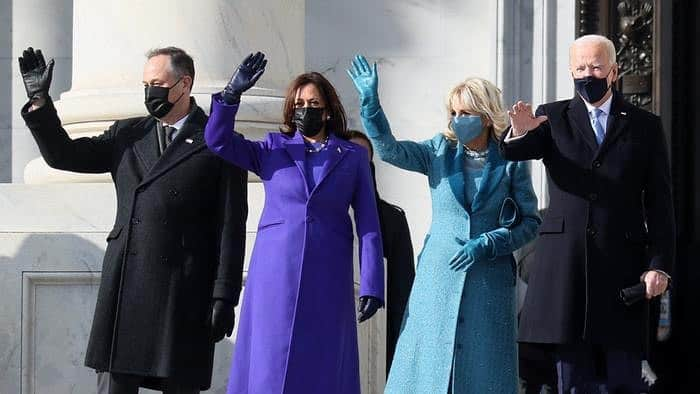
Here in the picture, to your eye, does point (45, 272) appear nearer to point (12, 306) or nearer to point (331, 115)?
point (12, 306)

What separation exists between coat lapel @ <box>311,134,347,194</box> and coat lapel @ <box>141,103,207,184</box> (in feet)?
1.59

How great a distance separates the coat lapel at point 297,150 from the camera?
7769mm

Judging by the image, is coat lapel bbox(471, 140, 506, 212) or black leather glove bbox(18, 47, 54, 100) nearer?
black leather glove bbox(18, 47, 54, 100)

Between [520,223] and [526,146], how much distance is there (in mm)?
442

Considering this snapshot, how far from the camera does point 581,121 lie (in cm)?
785

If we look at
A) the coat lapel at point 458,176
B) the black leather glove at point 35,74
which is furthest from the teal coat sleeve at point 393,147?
the black leather glove at point 35,74

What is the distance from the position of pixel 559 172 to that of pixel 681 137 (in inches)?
163

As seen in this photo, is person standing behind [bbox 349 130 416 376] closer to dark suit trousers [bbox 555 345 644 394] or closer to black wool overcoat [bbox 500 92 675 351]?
black wool overcoat [bbox 500 92 675 351]

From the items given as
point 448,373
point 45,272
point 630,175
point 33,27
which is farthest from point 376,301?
point 33,27

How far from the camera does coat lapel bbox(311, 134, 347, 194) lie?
7.77 meters

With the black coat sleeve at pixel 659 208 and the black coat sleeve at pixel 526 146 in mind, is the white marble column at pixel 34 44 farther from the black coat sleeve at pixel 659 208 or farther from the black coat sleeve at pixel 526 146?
the black coat sleeve at pixel 659 208

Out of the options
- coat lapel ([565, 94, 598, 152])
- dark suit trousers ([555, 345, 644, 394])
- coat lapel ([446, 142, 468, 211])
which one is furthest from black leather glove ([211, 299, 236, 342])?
coat lapel ([565, 94, 598, 152])

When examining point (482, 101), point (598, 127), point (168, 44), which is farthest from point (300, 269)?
point (168, 44)

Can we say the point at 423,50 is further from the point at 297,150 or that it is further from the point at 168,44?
the point at 297,150
